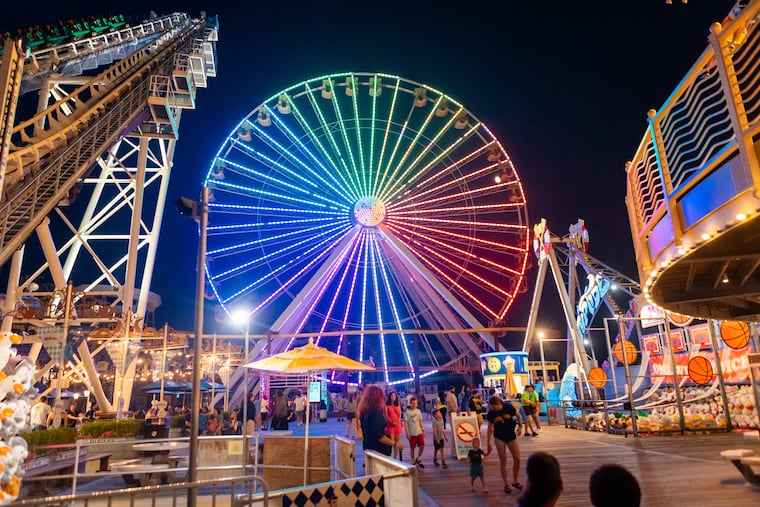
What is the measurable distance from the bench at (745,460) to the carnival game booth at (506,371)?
556 inches

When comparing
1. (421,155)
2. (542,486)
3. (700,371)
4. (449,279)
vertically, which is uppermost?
(421,155)

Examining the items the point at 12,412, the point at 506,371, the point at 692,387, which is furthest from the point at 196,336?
the point at 692,387

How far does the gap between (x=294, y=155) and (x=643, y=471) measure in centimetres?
2047

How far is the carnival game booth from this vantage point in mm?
20922

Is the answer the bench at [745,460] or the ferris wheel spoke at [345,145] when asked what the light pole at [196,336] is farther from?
the ferris wheel spoke at [345,145]

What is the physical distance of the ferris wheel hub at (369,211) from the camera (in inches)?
1000

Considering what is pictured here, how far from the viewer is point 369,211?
2552 centimetres

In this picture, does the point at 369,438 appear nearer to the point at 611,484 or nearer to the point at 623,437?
the point at 611,484

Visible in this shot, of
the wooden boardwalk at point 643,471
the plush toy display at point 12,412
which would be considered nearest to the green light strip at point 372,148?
the wooden boardwalk at point 643,471

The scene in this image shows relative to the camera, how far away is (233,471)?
9.21 m

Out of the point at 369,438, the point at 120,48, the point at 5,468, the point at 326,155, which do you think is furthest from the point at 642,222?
the point at 326,155

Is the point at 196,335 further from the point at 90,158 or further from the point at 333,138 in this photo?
the point at 333,138

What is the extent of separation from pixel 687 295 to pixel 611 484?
21.4 ft

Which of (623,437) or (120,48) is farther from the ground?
(120,48)
